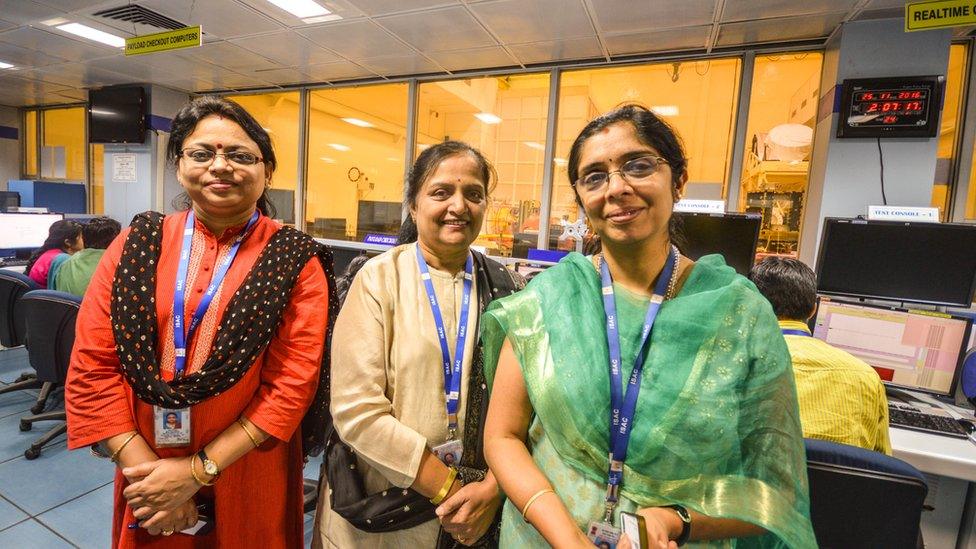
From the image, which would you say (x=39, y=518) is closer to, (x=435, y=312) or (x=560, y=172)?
(x=435, y=312)

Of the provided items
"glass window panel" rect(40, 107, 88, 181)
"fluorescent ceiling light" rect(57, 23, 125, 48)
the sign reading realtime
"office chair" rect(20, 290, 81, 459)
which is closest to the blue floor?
"office chair" rect(20, 290, 81, 459)

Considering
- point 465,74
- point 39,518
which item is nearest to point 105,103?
point 465,74

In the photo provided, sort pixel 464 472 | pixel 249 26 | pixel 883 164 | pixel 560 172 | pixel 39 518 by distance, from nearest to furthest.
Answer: pixel 464 472 → pixel 39 518 → pixel 883 164 → pixel 249 26 → pixel 560 172

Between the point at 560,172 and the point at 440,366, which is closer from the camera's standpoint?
the point at 440,366

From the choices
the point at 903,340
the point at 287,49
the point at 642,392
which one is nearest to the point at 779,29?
the point at 903,340

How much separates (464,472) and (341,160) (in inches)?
220

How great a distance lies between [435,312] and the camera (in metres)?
1.09

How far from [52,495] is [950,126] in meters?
5.88

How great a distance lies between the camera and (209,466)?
3.35ft

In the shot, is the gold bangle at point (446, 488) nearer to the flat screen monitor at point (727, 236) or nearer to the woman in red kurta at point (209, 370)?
the woman in red kurta at point (209, 370)

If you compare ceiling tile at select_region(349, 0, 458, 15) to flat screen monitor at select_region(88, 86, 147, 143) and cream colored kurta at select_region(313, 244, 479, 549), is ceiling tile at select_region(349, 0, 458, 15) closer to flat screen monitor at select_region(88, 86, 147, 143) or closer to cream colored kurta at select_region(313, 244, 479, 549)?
cream colored kurta at select_region(313, 244, 479, 549)

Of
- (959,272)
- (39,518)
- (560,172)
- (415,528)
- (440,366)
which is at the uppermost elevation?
(560,172)

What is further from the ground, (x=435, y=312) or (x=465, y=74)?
(x=465, y=74)

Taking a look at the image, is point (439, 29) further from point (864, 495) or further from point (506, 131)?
point (864, 495)
